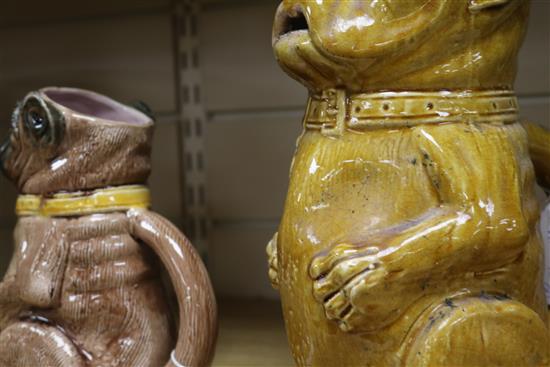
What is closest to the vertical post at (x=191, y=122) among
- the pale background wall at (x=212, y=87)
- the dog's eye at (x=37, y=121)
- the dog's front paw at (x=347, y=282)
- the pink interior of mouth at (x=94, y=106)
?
the pale background wall at (x=212, y=87)

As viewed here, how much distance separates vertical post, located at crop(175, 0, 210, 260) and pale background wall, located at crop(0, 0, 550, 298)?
1 centimetres

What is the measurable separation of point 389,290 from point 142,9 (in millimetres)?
902

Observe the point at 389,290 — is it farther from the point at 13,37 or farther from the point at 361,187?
the point at 13,37

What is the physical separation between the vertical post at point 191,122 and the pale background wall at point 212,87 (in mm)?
13

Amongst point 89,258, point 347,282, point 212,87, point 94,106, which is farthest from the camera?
point 212,87

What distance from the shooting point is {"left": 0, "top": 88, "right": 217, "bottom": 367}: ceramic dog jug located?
0.90m

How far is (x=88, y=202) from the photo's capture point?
0.92 m

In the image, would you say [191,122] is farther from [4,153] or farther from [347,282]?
[347,282]

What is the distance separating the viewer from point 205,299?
2.89 ft

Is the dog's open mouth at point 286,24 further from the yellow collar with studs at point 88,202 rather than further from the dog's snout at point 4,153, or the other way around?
the dog's snout at point 4,153

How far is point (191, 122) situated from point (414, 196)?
2.46 ft

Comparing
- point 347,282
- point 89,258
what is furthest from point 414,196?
point 89,258

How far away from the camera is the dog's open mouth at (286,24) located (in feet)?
2.52

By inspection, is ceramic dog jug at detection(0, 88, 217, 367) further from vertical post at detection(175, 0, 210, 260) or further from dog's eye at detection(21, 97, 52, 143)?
vertical post at detection(175, 0, 210, 260)
